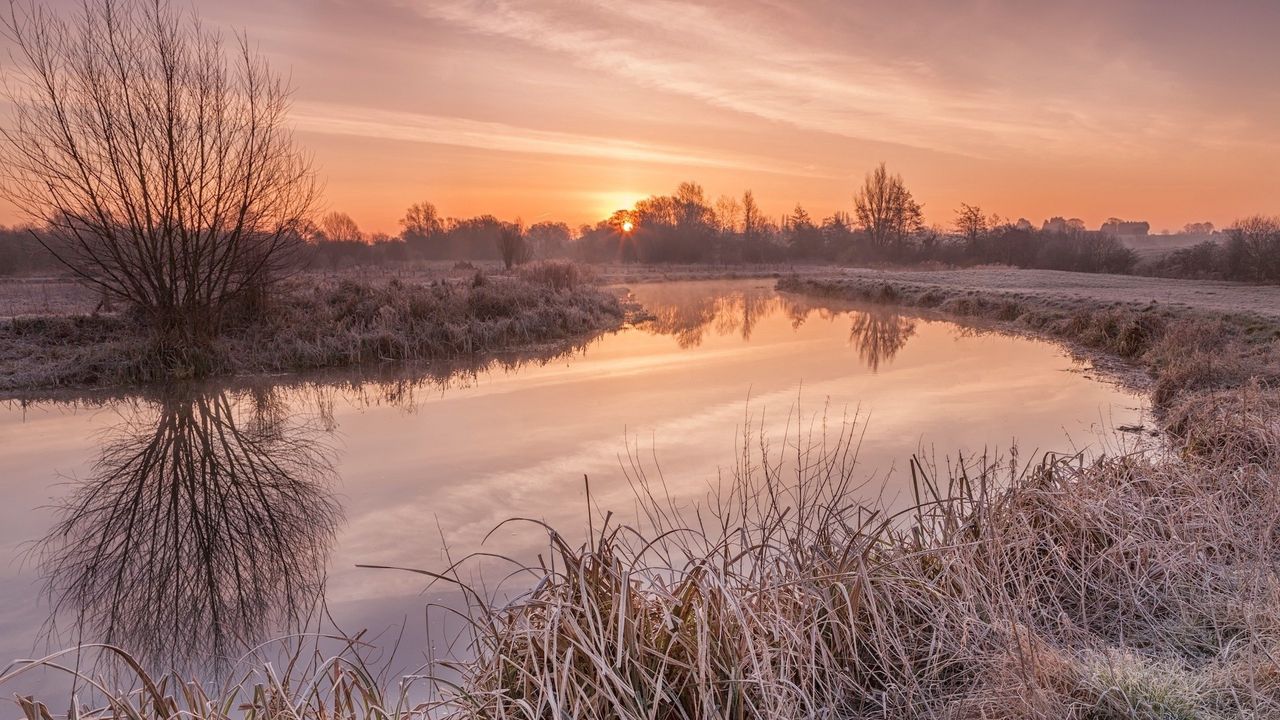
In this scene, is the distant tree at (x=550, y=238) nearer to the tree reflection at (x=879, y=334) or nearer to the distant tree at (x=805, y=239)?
the distant tree at (x=805, y=239)

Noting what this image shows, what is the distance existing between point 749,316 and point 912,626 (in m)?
16.9

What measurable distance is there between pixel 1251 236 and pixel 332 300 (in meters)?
32.2

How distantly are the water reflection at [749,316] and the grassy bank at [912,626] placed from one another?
291 inches

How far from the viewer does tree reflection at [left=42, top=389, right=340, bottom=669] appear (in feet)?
11.9

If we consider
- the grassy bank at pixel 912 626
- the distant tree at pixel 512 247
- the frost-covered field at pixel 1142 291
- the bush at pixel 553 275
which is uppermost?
the distant tree at pixel 512 247

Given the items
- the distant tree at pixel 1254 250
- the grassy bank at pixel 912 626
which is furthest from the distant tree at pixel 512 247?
the distant tree at pixel 1254 250

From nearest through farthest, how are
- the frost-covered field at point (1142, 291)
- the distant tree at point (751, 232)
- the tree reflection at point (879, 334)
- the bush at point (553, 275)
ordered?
1. the tree reflection at point (879, 334)
2. the frost-covered field at point (1142, 291)
3. the bush at point (553, 275)
4. the distant tree at point (751, 232)

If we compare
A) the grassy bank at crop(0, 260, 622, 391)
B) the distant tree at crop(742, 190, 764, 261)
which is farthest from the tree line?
the grassy bank at crop(0, 260, 622, 391)

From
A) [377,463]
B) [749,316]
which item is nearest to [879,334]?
[749,316]

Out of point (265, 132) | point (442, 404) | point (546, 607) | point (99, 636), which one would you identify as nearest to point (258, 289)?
point (265, 132)

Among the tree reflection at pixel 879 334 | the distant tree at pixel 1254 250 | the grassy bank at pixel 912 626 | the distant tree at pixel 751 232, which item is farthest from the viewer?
the distant tree at pixel 751 232

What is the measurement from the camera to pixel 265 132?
35.5ft

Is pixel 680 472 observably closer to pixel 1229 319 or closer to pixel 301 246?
pixel 301 246

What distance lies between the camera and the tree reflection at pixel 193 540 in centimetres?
362
